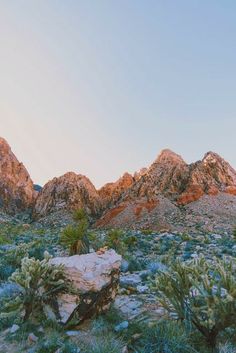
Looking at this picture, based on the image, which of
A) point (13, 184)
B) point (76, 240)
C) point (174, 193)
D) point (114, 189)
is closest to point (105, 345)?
point (76, 240)

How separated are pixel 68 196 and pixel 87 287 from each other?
38372 millimetres

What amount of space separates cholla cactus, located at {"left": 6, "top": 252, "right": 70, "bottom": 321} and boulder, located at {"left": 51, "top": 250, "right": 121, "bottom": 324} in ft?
0.54

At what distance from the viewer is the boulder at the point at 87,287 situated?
5969 mm

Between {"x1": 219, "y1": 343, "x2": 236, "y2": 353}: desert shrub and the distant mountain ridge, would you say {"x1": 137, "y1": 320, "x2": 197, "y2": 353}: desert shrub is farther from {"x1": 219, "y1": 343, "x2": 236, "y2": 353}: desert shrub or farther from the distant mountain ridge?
the distant mountain ridge

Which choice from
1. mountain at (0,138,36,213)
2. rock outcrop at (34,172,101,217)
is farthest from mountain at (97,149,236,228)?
mountain at (0,138,36,213)

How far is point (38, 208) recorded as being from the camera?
44969mm

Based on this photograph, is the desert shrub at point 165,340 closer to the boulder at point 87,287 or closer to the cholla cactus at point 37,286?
the boulder at point 87,287

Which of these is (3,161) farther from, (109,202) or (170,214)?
(170,214)

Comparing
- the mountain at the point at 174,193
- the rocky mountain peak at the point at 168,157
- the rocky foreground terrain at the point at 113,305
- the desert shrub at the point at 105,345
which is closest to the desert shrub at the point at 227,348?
the rocky foreground terrain at the point at 113,305

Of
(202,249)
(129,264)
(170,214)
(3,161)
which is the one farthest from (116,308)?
(3,161)

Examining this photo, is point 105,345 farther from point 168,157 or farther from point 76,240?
point 168,157

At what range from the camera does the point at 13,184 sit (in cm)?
5031

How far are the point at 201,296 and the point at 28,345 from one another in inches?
102

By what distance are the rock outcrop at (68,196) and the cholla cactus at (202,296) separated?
3697 centimetres
